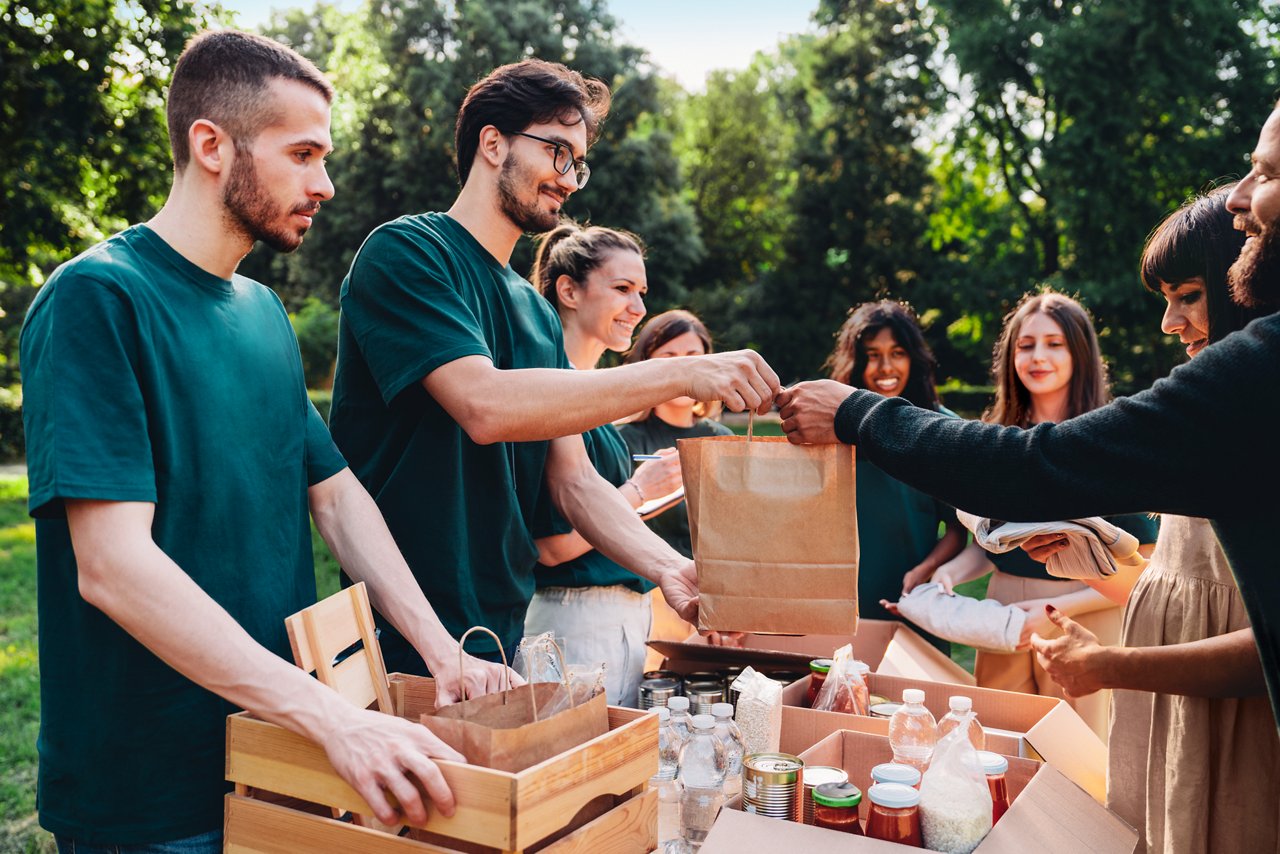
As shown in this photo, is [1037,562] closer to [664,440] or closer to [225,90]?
[664,440]

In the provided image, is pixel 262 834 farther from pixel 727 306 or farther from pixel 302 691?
pixel 727 306

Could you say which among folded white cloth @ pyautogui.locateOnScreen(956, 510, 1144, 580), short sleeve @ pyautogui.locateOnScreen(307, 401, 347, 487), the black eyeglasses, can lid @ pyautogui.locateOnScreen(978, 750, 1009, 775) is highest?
the black eyeglasses

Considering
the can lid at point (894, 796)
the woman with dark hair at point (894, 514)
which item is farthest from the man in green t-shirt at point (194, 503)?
the woman with dark hair at point (894, 514)

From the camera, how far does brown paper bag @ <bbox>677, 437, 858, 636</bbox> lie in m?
1.88

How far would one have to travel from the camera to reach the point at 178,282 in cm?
162

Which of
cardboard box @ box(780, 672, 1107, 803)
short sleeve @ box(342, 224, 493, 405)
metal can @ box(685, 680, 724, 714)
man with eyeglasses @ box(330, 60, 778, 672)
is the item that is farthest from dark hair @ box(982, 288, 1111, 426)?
short sleeve @ box(342, 224, 493, 405)

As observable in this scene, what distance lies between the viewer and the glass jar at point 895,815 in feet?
5.09

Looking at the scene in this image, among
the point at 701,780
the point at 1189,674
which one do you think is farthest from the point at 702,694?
the point at 1189,674

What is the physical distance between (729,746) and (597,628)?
103 centimetres

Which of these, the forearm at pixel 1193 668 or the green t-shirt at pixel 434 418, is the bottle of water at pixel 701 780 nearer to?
the green t-shirt at pixel 434 418

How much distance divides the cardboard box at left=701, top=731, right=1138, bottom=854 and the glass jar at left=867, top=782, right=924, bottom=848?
0.25ft

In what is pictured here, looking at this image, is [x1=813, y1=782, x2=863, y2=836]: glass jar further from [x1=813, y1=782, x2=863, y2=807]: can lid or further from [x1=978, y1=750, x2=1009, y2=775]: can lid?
[x1=978, y1=750, x2=1009, y2=775]: can lid

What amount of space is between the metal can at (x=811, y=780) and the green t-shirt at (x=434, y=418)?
768 mm

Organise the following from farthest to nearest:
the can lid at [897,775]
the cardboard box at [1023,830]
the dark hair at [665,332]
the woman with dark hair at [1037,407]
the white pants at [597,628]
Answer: the dark hair at [665,332]
the woman with dark hair at [1037,407]
the white pants at [597,628]
the can lid at [897,775]
the cardboard box at [1023,830]
